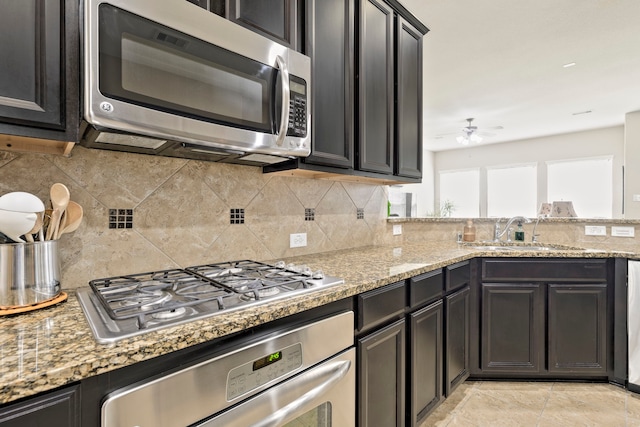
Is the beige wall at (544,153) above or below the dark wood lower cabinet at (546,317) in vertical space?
above

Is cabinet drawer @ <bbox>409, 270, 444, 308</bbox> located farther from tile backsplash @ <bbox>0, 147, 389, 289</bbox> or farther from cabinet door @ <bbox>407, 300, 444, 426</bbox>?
tile backsplash @ <bbox>0, 147, 389, 289</bbox>

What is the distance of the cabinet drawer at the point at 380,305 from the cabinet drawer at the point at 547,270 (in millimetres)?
1055

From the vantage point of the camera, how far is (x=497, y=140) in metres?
8.00

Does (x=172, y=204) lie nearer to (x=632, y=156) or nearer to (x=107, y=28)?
(x=107, y=28)

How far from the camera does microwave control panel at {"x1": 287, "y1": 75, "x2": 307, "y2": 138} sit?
4.68ft

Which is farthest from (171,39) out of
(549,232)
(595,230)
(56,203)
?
(595,230)

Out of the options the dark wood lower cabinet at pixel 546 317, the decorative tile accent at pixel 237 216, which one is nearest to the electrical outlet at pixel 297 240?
the decorative tile accent at pixel 237 216

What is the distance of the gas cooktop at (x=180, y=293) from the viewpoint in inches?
33.7

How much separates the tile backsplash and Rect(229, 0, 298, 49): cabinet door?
0.64 metres

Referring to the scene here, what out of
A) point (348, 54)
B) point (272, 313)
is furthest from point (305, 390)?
point (348, 54)

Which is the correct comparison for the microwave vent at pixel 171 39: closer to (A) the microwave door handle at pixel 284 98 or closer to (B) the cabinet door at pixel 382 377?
(A) the microwave door handle at pixel 284 98

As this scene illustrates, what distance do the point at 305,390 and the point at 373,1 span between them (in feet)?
6.98

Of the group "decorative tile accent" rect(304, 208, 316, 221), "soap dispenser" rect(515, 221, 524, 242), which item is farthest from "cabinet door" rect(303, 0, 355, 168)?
"soap dispenser" rect(515, 221, 524, 242)

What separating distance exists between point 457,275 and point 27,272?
6.81 feet
